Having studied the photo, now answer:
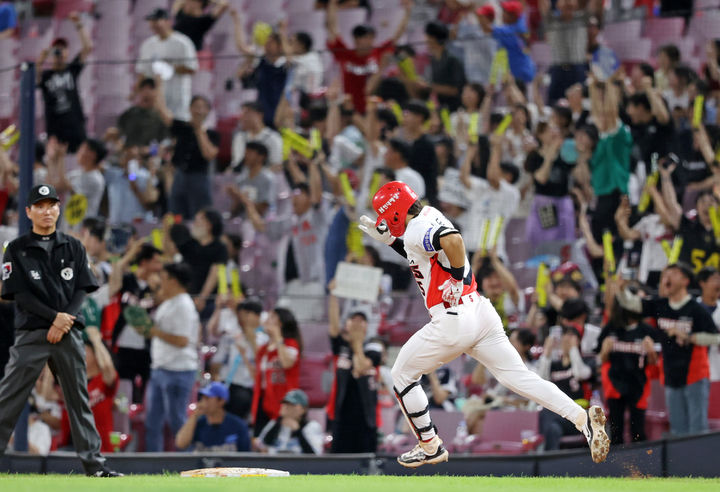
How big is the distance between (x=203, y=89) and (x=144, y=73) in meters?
0.73

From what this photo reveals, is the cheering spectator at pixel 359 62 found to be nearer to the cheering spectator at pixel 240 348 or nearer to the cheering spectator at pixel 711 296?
the cheering spectator at pixel 240 348

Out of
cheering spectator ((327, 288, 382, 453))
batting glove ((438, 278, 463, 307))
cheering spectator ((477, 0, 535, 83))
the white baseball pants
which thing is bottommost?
cheering spectator ((327, 288, 382, 453))

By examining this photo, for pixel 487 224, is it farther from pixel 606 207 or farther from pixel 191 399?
pixel 191 399

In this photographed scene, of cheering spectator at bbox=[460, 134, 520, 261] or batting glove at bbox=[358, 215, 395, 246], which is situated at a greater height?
cheering spectator at bbox=[460, 134, 520, 261]

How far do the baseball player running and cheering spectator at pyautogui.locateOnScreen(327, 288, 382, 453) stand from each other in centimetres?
295

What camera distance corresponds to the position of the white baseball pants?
6.65 meters

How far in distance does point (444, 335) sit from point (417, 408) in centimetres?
53

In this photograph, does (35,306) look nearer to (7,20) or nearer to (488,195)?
(488,195)

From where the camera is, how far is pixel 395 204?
272 inches

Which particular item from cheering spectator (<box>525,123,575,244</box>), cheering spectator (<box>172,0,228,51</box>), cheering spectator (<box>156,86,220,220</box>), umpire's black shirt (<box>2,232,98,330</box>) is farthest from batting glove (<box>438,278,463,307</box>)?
cheering spectator (<box>172,0,228,51</box>)

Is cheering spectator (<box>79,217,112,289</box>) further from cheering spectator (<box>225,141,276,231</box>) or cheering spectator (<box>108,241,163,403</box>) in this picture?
cheering spectator (<box>225,141,276,231</box>)

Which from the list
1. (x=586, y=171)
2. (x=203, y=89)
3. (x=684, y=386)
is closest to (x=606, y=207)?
(x=586, y=171)

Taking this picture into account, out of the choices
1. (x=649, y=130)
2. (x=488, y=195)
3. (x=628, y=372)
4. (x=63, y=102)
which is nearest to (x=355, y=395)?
(x=628, y=372)

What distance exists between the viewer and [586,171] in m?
10.7
